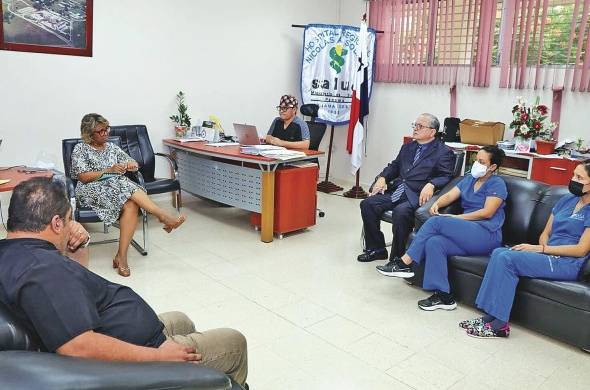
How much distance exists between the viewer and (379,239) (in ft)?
13.1

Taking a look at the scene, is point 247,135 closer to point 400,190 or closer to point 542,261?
point 400,190

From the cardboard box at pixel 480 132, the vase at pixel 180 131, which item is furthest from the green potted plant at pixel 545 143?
the vase at pixel 180 131

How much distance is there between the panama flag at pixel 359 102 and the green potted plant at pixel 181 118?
192 cm

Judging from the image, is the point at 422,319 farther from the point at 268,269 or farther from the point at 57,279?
the point at 57,279

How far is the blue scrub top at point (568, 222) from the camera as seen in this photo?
2754mm

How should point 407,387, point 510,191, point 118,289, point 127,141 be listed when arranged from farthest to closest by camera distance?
point 127,141, point 510,191, point 407,387, point 118,289

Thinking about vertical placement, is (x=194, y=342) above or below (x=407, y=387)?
above

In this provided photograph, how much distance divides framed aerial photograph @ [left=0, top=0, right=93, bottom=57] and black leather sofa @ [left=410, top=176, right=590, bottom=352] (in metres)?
3.54

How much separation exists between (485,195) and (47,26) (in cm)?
402

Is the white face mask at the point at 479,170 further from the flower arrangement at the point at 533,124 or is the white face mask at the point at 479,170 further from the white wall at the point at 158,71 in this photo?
the white wall at the point at 158,71

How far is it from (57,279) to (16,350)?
195 mm

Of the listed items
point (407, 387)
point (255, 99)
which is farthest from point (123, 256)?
point (255, 99)

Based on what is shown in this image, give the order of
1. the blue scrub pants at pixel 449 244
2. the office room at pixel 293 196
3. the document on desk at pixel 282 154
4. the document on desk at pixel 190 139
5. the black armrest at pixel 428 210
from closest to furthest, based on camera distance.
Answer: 1. the office room at pixel 293 196
2. the blue scrub pants at pixel 449 244
3. the black armrest at pixel 428 210
4. the document on desk at pixel 282 154
5. the document on desk at pixel 190 139

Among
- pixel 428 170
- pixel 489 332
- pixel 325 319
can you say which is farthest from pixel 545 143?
pixel 325 319
